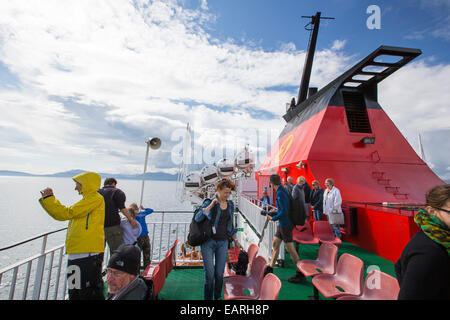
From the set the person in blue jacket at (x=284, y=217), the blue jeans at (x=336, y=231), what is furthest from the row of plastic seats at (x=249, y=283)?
the blue jeans at (x=336, y=231)

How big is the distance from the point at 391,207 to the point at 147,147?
6061 mm

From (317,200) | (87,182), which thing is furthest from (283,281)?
(87,182)

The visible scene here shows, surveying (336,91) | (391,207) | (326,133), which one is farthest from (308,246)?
(336,91)

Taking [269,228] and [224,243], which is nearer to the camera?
[224,243]

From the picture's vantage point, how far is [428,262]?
1.14 metres

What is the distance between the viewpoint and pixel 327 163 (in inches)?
272

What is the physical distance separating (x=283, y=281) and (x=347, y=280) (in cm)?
128

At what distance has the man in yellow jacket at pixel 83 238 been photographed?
2.43 metres

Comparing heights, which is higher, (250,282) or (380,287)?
(380,287)

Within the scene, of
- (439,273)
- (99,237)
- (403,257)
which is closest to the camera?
(439,273)

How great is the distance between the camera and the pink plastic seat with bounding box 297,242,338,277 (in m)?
3.26

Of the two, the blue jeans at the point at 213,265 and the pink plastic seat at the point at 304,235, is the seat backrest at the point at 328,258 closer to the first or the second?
the pink plastic seat at the point at 304,235

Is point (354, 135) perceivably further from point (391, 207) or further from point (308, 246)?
point (308, 246)

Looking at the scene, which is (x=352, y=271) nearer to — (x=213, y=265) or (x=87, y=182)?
(x=213, y=265)
